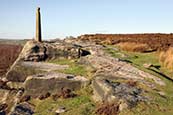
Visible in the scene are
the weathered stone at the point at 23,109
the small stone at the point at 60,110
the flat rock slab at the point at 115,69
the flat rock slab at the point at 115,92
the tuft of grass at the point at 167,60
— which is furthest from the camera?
the tuft of grass at the point at 167,60

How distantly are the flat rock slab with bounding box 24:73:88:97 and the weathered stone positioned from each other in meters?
1.30

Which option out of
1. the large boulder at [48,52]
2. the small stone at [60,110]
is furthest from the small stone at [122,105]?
the large boulder at [48,52]

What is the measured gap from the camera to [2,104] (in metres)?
18.9

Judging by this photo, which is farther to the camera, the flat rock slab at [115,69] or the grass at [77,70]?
the grass at [77,70]

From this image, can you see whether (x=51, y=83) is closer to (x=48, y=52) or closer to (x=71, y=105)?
(x=71, y=105)

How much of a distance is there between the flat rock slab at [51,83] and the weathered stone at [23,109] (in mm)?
1299

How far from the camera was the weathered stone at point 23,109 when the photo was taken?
604 inches

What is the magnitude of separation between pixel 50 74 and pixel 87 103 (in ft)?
12.9

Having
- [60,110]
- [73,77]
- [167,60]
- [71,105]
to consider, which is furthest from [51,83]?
[167,60]

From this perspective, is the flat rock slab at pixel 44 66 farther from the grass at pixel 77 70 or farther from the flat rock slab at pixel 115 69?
the flat rock slab at pixel 115 69

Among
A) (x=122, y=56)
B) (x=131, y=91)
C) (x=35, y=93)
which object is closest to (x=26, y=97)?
(x=35, y=93)

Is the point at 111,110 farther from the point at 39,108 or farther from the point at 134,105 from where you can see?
the point at 39,108

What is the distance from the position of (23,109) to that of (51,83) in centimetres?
238

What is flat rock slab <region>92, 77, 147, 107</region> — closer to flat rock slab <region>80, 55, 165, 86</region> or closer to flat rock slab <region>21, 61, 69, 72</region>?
flat rock slab <region>80, 55, 165, 86</region>
